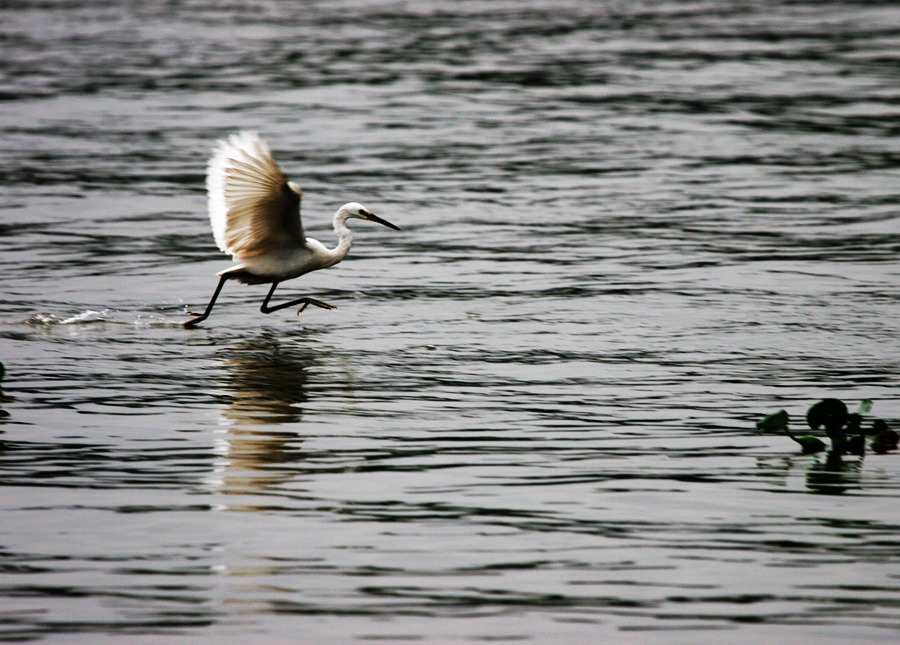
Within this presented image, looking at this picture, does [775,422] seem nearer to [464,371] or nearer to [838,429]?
[838,429]

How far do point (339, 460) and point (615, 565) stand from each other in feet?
6.41

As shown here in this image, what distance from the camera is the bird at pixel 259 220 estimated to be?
34.8 ft

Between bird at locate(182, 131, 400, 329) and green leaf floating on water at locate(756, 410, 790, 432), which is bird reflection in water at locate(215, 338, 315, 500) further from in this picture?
green leaf floating on water at locate(756, 410, 790, 432)

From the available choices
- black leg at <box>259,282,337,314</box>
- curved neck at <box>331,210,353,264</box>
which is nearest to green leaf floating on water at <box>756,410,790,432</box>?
black leg at <box>259,282,337,314</box>

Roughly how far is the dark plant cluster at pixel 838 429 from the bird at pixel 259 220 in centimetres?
423

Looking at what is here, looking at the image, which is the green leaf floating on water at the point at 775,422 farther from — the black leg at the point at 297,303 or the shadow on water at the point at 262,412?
the black leg at the point at 297,303

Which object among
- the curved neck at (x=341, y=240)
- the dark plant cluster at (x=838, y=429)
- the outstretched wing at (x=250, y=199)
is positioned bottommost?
the dark plant cluster at (x=838, y=429)

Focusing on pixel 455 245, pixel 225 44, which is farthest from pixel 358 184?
pixel 225 44

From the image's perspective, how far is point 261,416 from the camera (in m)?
8.43

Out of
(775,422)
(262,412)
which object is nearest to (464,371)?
(262,412)


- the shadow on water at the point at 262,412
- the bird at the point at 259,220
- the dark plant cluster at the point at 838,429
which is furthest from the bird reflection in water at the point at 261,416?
the dark plant cluster at the point at 838,429

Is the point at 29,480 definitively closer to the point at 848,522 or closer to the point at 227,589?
the point at 227,589

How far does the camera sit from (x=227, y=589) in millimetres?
5629

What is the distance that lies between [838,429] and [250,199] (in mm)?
5153
